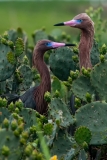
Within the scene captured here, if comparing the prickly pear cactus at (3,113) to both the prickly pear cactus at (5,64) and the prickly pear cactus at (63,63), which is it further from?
the prickly pear cactus at (63,63)

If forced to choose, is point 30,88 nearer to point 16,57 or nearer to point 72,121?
point 16,57

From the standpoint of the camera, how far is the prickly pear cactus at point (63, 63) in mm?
7902

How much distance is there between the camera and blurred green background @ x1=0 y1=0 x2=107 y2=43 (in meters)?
27.7

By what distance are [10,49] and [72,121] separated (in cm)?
157

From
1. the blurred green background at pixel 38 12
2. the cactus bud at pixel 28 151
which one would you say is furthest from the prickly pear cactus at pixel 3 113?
the blurred green background at pixel 38 12

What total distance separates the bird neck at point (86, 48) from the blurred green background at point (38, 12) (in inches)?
706

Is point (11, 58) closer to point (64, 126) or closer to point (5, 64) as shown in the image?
point (5, 64)

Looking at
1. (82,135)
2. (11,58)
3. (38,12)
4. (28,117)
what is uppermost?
(11,58)

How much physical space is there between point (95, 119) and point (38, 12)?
25.8 metres

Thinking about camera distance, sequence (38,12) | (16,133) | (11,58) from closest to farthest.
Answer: (16,133)
(11,58)
(38,12)

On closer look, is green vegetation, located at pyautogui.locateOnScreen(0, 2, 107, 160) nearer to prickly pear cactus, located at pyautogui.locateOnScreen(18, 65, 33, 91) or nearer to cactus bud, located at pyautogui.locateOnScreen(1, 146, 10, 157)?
cactus bud, located at pyautogui.locateOnScreen(1, 146, 10, 157)

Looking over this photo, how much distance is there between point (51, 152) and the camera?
5.90m

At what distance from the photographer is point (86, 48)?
315 inches

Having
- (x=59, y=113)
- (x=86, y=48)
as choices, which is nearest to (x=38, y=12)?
(x=86, y=48)
